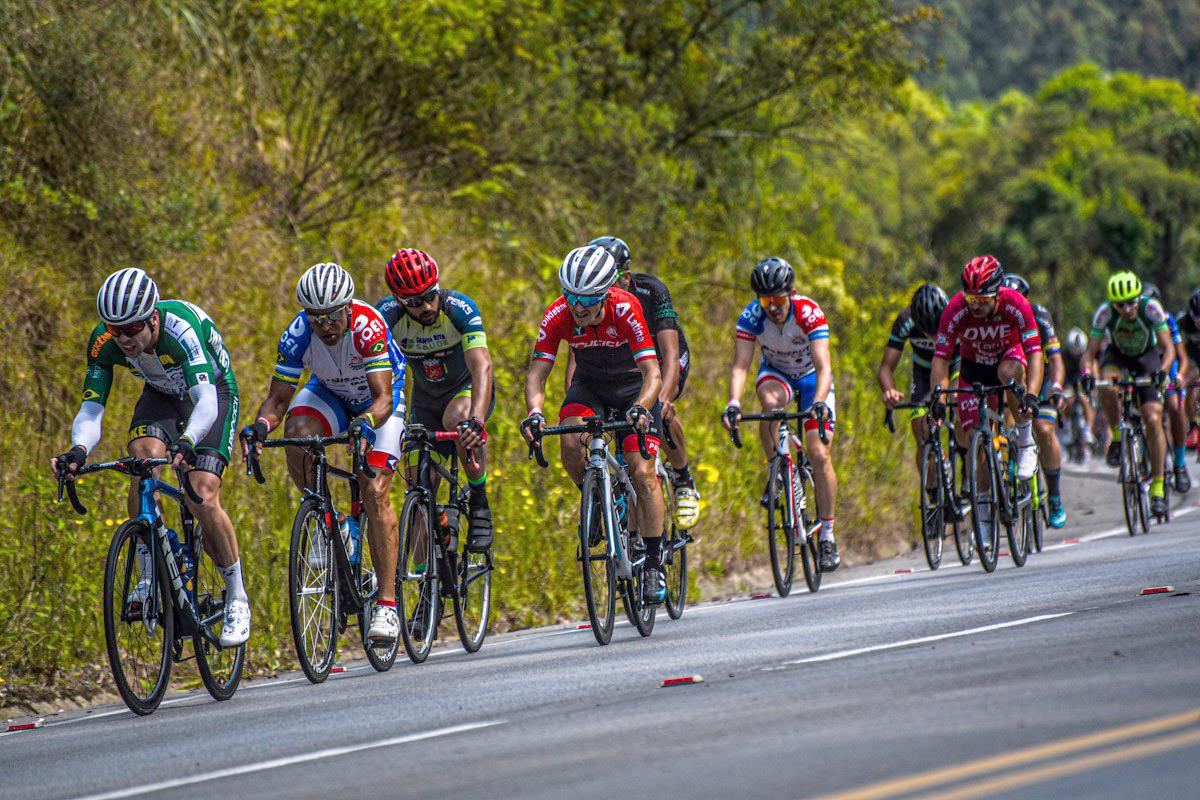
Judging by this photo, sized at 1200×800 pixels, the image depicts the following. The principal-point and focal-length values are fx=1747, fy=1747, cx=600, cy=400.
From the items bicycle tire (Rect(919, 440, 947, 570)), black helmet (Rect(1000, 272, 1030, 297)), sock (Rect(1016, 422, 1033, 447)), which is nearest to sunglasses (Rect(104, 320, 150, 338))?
bicycle tire (Rect(919, 440, 947, 570))

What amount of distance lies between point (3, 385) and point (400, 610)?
627cm

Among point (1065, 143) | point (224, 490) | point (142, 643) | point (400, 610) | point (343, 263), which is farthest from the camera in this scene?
point (1065, 143)

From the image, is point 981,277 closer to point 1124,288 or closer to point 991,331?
point 991,331

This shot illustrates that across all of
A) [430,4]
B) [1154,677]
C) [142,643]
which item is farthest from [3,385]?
[1154,677]

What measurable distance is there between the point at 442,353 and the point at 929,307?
18.6 feet

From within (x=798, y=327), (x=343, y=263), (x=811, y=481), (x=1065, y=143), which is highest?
(x=1065, y=143)

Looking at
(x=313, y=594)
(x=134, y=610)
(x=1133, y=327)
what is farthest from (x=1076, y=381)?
(x=134, y=610)

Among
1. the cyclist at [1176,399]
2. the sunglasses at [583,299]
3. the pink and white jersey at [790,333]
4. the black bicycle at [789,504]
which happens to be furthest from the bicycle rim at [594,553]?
the cyclist at [1176,399]

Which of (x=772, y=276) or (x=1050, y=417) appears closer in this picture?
(x=772, y=276)

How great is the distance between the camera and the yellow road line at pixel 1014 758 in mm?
5363

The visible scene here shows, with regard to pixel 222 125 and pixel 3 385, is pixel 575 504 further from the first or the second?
pixel 222 125

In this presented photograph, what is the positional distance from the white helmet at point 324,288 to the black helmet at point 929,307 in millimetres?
6835

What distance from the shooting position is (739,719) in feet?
23.1

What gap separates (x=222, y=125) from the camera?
19.8 m
